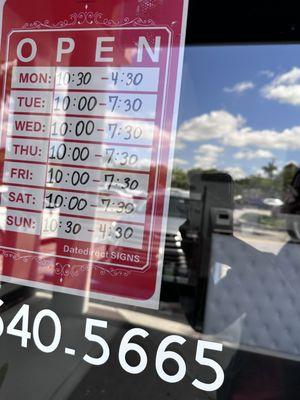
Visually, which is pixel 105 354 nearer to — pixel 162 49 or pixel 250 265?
pixel 250 265

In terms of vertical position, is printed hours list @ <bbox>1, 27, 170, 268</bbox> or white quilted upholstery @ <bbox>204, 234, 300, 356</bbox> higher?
printed hours list @ <bbox>1, 27, 170, 268</bbox>

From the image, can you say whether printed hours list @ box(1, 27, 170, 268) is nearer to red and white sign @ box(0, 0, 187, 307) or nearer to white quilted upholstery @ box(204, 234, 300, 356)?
red and white sign @ box(0, 0, 187, 307)

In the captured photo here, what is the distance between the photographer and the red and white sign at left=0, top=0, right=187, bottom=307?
3.17 feet

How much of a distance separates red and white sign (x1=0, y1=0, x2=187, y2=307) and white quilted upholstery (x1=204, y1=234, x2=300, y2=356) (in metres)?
0.34

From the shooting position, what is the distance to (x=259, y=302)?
3.89ft

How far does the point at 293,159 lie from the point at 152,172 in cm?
360

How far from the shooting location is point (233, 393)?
1029 millimetres

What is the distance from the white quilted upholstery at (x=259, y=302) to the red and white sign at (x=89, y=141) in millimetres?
339

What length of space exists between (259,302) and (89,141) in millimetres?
662

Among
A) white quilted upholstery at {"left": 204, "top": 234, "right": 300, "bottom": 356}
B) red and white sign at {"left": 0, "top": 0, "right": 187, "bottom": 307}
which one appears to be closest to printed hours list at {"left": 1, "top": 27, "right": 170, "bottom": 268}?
red and white sign at {"left": 0, "top": 0, "right": 187, "bottom": 307}

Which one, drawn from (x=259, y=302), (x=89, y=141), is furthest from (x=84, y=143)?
(x=259, y=302)

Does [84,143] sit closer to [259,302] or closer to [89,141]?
[89,141]

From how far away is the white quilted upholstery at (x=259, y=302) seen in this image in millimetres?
1173

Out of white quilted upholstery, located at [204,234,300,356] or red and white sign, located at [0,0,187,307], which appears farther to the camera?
white quilted upholstery, located at [204,234,300,356]
